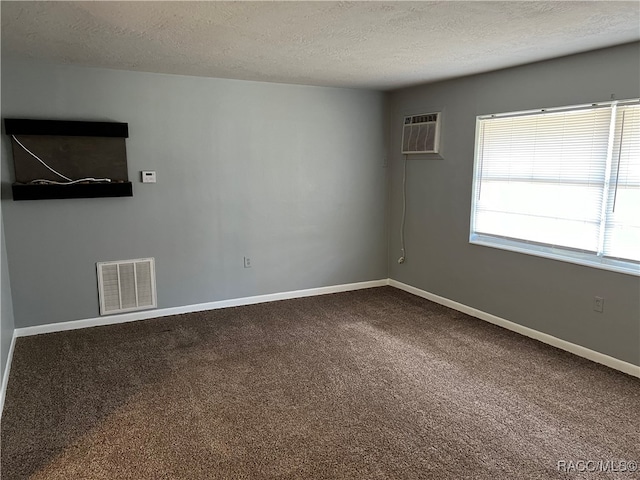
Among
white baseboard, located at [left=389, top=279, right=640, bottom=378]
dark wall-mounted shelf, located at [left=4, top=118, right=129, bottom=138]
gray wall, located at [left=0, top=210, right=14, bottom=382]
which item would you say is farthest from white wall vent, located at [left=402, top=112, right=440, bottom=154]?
gray wall, located at [left=0, top=210, right=14, bottom=382]

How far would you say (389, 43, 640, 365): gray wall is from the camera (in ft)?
10.3

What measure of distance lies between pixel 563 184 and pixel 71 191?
402cm

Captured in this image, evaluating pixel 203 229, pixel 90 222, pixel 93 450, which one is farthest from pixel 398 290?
pixel 93 450

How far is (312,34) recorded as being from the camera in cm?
272

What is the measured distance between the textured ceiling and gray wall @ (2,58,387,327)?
388 millimetres

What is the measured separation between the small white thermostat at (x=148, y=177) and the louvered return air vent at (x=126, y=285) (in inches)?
29.1

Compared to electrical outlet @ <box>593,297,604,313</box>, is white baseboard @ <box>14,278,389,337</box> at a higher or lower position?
lower

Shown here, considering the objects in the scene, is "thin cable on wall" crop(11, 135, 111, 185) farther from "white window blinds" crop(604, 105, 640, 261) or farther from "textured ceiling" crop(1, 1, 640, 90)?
"white window blinds" crop(604, 105, 640, 261)

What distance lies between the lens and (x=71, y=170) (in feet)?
12.4

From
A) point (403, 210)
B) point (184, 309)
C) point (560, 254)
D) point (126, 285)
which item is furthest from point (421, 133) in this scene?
point (126, 285)

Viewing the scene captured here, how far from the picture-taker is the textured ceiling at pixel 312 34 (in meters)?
2.28

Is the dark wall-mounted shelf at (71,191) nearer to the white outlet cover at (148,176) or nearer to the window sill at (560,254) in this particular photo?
the white outlet cover at (148,176)

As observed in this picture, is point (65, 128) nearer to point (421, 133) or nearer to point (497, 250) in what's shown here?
point (421, 133)

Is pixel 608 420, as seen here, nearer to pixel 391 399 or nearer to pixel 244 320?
pixel 391 399
